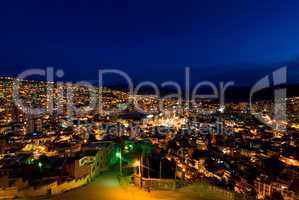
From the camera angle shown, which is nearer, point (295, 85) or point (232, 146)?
point (232, 146)

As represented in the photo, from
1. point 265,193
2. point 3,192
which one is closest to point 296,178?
point 265,193

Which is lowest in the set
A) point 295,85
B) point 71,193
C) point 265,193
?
point 265,193

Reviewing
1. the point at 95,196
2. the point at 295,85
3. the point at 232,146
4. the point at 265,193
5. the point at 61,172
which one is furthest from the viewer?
the point at 295,85

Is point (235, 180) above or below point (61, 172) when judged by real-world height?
below

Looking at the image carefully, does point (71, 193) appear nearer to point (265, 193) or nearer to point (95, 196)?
point (95, 196)

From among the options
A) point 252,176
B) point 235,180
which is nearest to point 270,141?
point 252,176

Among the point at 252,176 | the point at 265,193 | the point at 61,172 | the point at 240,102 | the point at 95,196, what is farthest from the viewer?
the point at 240,102

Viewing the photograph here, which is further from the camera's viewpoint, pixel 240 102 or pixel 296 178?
pixel 240 102

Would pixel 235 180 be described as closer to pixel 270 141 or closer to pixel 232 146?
pixel 232 146

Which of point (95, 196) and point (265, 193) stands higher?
point (95, 196)

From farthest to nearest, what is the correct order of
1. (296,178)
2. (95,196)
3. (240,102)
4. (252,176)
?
1. (240,102)
2. (252,176)
3. (296,178)
4. (95,196)
